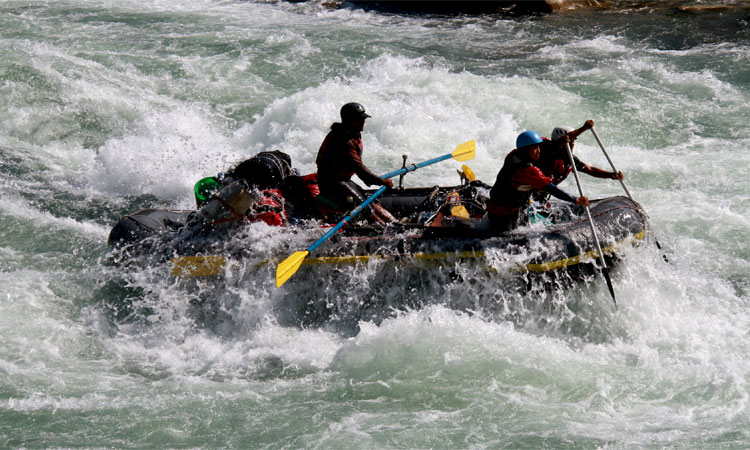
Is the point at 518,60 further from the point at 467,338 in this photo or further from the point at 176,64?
the point at 467,338

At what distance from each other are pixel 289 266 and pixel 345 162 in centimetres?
141

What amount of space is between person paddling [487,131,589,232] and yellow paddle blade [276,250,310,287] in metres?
1.91

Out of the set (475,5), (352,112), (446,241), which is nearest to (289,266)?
(446,241)

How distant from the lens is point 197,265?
7.36m

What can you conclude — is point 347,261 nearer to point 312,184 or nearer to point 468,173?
point 312,184

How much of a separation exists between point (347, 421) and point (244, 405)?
3.01 ft

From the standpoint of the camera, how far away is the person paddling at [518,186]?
6730mm

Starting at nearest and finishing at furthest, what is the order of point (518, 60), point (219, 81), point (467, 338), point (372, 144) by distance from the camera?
point (467, 338), point (372, 144), point (219, 81), point (518, 60)

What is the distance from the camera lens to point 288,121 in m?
13.0

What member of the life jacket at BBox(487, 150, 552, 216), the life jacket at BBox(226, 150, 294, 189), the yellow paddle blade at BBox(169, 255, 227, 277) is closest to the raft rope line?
the yellow paddle blade at BBox(169, 255, 227, 277)

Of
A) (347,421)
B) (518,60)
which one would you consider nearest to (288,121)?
(518,60)

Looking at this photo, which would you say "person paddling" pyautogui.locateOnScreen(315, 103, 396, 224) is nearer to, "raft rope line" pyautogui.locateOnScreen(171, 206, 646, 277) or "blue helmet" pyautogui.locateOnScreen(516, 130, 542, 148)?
"raft rope line" pyautogui.locateOnScreen(171, 206, 646, 277)

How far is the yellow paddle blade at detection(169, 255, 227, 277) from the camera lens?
7.34 metres

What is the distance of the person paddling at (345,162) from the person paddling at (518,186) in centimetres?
136
